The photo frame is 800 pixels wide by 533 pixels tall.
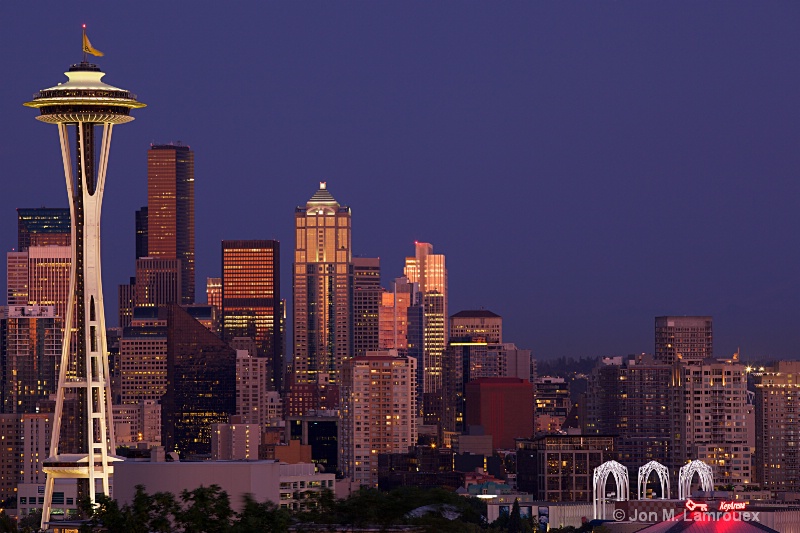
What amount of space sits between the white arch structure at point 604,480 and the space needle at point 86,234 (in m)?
48.7

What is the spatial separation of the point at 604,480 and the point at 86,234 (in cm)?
6695

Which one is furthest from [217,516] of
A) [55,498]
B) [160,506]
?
[55,498]

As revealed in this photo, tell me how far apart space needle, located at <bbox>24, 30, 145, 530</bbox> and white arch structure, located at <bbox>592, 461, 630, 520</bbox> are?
4869 cm

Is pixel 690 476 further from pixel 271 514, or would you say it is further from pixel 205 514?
pixel 271 514

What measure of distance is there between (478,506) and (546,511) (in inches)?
545

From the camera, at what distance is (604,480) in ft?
626

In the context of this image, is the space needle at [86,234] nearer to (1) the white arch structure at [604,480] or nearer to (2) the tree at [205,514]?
(1) the white arch structure at [604,480]

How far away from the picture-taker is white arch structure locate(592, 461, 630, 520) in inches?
7018

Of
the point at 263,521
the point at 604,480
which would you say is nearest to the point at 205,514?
the point at 263,521

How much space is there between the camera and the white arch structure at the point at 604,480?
178m

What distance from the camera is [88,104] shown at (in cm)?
13925

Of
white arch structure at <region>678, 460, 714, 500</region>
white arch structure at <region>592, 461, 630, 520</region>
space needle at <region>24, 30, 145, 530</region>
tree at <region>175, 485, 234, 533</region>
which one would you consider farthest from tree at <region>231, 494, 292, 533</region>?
white arch structure at <region>678, 460, 714, 500</region>

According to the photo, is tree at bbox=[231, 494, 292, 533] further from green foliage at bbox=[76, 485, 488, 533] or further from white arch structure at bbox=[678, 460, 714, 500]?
white arch structure at bbox=[678, 460, 714, 500]

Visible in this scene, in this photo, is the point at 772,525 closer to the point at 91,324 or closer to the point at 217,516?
the point at 91,324
